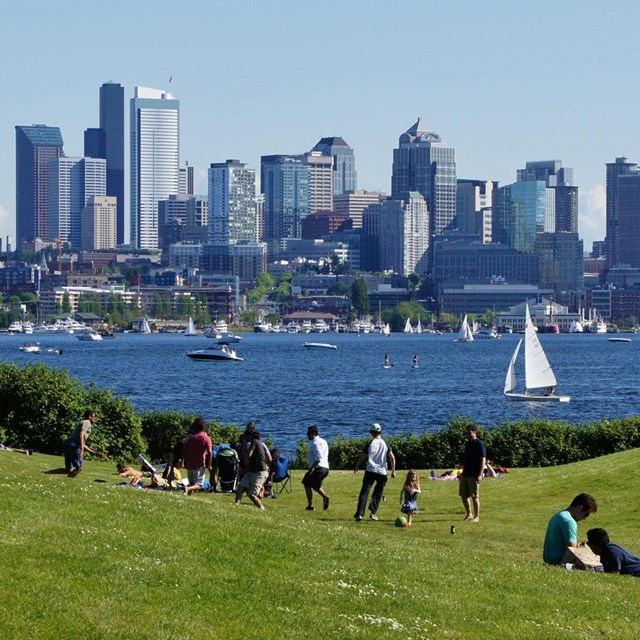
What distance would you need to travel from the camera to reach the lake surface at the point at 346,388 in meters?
80.4

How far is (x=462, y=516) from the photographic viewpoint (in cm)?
2858

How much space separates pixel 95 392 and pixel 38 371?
5.48ft

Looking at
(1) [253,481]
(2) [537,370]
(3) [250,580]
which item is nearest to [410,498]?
(1) [253,481]

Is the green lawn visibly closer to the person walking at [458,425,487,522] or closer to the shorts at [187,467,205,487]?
the person walking at [458,425,487,522]

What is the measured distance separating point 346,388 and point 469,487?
83.1m

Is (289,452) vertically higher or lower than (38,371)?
lower

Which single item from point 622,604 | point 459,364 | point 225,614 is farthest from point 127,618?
point 459,364

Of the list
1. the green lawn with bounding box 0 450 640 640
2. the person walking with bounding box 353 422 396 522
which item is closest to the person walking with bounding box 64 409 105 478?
the green lawn with bounding box 0 450 640 640

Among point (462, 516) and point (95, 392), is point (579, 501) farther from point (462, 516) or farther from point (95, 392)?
point (95, 392)

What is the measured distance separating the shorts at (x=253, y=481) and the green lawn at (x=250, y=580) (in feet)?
7.29

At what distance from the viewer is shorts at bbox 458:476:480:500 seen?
1081 inches

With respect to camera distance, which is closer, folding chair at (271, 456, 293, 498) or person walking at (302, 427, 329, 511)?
person walking at (302, 427, 329, 511)

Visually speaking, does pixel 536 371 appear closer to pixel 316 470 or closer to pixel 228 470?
pixel 228 470

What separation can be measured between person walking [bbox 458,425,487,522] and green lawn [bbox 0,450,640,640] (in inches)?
100
